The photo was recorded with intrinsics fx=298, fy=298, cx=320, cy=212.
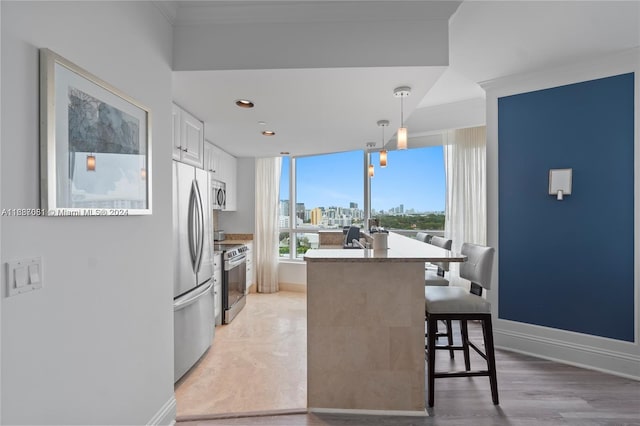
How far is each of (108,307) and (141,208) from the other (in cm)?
50

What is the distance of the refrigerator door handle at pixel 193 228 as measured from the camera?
2447 mm

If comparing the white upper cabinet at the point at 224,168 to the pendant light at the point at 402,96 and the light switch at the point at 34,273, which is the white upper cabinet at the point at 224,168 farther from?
the light switch at the point at 34,273

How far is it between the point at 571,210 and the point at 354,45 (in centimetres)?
245

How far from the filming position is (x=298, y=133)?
3.39 meters

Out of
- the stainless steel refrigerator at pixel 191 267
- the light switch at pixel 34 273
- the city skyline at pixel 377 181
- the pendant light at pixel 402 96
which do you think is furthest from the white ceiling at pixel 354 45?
the city skyline at pixel 377 181

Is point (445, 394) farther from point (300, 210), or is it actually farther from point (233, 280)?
point (300, 210)

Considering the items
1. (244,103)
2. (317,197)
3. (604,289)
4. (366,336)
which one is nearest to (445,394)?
(366,336)

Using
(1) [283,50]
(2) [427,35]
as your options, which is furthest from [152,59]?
(2) [427,35]

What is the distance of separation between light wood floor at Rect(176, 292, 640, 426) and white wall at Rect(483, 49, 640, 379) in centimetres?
12

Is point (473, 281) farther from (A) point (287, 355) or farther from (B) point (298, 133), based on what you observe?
(B) point (298, 133)

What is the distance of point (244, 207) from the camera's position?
504 centimetres

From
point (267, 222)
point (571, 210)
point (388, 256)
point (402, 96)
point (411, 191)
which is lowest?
point (388, 256)

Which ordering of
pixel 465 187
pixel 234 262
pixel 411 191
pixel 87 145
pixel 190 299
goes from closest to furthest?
pixel 87 145 → pixel 190 299 → pixel 234 262 → pixel 465 187 → pixel 411 191

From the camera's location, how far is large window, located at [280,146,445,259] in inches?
174
